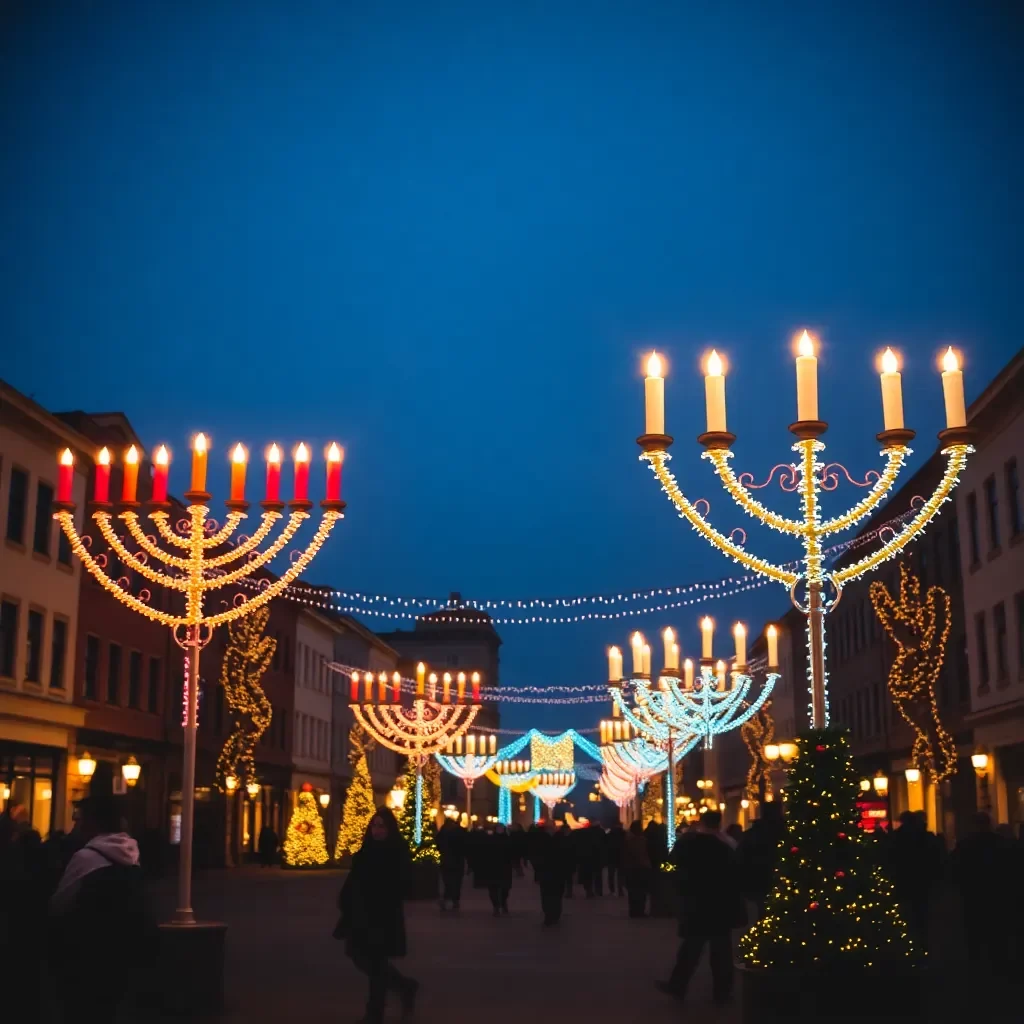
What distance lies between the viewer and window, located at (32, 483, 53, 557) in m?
36.8

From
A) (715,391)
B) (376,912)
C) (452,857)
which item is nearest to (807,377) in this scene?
(715,391)

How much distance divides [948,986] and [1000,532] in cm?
2449

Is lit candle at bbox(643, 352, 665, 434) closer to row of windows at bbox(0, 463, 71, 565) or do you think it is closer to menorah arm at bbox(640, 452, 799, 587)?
menorah arm at bbox(640, 452, 799, 587)

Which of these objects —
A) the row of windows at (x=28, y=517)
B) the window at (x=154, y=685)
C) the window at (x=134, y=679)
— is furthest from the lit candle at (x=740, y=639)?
the window at (x=154, y=685)

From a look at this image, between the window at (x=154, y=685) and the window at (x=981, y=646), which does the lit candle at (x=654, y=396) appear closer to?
the window at (x=981, y=646)

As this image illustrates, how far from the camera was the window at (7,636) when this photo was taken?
34.6 metres

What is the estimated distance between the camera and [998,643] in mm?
37562

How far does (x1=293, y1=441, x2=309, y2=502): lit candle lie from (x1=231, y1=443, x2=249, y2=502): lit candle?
0.51 meters

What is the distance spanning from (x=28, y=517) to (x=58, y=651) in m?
4.44

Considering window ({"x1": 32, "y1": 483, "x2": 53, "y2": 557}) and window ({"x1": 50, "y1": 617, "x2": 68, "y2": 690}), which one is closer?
window ({"x1": 32, "y1": 483, "x2": 53, "y2": 557})

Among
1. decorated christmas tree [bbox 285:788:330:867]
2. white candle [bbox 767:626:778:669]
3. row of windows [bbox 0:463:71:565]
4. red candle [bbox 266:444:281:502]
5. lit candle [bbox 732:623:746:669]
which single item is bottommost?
decorated christmas tree [bbox 285:788:330:867]

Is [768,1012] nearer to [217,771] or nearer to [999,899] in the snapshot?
[999,899]

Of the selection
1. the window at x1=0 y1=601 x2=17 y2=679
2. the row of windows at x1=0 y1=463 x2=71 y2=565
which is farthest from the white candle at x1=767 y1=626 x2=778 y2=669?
the window at x1=0 y1=601 x2=17 y2=679

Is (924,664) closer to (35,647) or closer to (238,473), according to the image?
(35,647)
